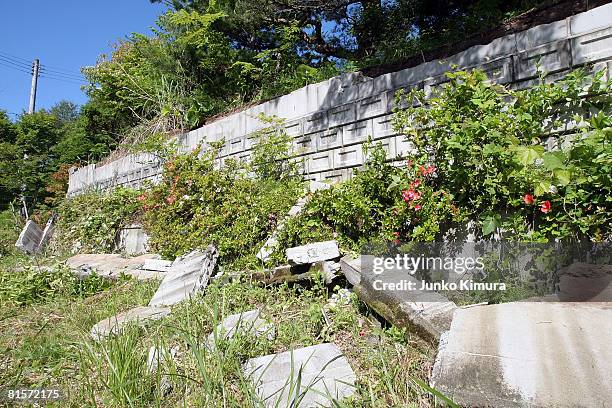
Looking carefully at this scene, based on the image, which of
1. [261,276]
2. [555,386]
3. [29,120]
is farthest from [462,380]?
[29,120]

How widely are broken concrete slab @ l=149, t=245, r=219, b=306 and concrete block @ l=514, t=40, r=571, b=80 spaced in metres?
2.87

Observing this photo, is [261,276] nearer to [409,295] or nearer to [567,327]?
[409,295]

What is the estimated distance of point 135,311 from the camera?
2.81 meters

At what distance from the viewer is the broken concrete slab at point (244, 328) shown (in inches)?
74.6

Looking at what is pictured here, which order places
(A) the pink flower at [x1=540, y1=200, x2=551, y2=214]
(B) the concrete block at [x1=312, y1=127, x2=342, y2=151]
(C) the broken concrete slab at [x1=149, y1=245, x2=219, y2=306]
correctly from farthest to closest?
(B) the concrete block at [x1=312, y1=127, x2=342, y2=151]
(C) the broken concrete slab at [x1=149, y1=245, x2=219, y2=306]
(A) the pink flower at [x1=540, y1=200, x2=551, y2=214]

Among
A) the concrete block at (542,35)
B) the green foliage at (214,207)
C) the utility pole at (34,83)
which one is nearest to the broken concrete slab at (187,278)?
the green foliage at (214,207)

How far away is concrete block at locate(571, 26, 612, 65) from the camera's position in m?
2.35

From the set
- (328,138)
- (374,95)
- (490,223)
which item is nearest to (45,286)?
(328,138)

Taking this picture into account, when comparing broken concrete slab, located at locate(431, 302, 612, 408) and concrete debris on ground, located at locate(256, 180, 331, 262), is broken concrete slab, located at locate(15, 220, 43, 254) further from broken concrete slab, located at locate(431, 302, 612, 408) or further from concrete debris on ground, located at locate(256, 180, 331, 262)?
broken concrete slab, located at locate(431, 302, 612, 408)

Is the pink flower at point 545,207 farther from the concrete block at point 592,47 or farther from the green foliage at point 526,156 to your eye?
the concrete block at point 592,47

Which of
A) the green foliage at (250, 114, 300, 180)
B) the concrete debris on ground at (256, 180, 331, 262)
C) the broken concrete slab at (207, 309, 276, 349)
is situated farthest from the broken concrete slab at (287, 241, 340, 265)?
the green foliage at (250, 114, 300, 180)

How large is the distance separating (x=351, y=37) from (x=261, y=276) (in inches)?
219

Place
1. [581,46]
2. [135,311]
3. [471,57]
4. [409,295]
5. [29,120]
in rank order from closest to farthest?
[409,295] → [581,46] → [135,311] → [471,57] → [29,120]

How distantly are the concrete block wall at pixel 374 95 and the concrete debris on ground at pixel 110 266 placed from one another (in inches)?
75.5
